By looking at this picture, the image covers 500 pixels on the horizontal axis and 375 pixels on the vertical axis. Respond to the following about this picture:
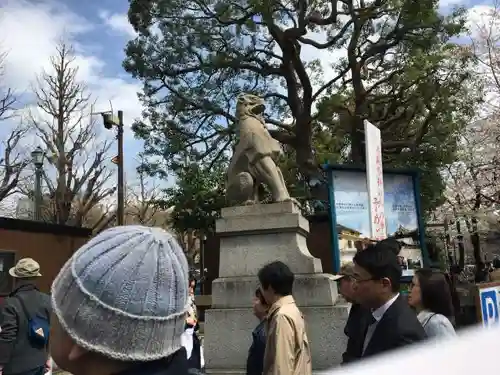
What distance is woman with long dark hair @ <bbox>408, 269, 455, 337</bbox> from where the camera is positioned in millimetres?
3398

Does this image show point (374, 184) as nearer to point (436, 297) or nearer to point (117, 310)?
point (436, 297)

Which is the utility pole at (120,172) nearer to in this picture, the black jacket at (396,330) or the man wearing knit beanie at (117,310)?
the black jacket at (396,330)

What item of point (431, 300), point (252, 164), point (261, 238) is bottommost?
point (431, 300)

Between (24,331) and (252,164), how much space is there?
4311 mm

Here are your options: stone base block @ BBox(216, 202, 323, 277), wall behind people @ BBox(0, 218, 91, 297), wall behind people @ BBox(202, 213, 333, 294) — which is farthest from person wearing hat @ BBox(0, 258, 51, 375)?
wall behind people @ BBox(202, 213, 333, 294)

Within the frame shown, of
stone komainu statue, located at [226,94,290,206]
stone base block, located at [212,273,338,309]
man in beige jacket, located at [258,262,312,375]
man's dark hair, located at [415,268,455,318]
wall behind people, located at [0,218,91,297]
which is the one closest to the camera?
man in beige jacket, located at [258,262,312,375]

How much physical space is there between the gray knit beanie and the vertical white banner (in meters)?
4.86

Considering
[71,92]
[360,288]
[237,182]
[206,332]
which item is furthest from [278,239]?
[71,92]

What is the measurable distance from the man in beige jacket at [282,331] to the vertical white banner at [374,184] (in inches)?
100

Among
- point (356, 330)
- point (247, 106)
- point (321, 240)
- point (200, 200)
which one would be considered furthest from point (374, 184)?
point (200, 200)

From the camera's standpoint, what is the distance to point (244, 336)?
710 cm

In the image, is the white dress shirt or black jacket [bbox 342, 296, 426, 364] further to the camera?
the white dress shirt

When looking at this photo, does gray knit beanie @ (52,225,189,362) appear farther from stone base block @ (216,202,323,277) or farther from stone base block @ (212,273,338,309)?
stone base block @ (216,202,323,277)

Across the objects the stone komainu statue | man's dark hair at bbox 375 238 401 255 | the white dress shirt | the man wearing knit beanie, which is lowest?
the white dress shirt
